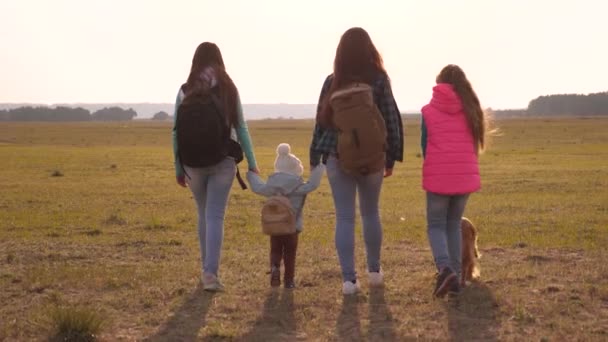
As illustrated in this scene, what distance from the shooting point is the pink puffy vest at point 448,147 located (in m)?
7.21

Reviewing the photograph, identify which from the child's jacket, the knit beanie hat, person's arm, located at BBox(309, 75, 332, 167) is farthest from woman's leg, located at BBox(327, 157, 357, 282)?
the knit beanie hat

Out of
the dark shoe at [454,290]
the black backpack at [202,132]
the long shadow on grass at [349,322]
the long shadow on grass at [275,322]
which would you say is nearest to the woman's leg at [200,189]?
the black backpack at [202,132]

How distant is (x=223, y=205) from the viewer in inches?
301

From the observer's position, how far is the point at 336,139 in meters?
7.17

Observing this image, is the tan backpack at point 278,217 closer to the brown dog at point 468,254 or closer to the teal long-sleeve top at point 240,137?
the teal long-sleeve top at point 240,137

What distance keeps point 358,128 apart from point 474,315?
5.52 feet

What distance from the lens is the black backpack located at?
739 centimetres

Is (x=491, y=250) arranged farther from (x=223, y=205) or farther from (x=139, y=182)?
(x=139, y=182)

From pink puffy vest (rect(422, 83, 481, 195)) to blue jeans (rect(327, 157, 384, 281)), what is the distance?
45 centimetres

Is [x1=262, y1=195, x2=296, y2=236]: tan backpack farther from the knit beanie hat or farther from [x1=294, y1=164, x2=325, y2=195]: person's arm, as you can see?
the knit beanie hat

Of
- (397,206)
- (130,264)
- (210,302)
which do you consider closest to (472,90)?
(210,302)

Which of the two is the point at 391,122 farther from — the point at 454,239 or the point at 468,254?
the point at 468,254

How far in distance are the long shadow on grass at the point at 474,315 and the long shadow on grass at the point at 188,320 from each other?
6.01ft

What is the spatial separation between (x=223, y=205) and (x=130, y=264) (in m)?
2.22
